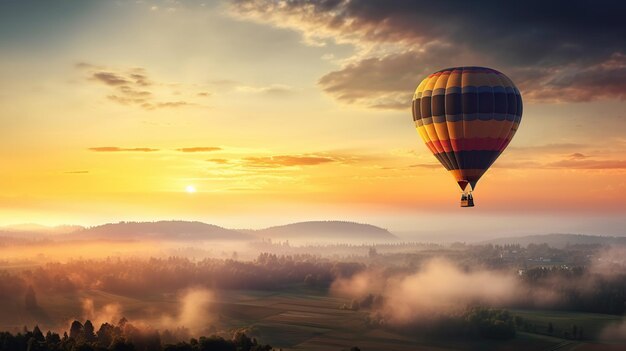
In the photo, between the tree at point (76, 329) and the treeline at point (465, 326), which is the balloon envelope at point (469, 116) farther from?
the tree at point (76, 329)

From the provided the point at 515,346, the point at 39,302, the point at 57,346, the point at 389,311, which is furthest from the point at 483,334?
the point at 39,302

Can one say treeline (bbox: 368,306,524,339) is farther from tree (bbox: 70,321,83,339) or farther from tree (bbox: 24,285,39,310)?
tree (bbox: 24,285,39,310)

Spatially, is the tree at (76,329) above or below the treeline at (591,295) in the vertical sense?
below

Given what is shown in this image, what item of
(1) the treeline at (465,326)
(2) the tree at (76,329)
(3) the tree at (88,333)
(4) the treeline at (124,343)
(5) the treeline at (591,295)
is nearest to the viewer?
(4) the treeline at (124,343)

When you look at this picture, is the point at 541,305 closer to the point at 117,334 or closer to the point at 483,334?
the point at 483,334

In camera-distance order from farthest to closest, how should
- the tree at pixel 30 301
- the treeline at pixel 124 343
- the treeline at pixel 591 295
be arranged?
the tree at pixel 30 301 < the treeline at pixel 591 295 < the treeline at pixel 124 343

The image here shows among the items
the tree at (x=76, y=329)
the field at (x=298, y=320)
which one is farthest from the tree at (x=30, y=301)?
the tree at (x=76, y=329)

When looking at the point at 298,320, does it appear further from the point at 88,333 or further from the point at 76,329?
the point at 88,333

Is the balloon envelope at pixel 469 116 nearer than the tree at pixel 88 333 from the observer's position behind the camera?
Yes
